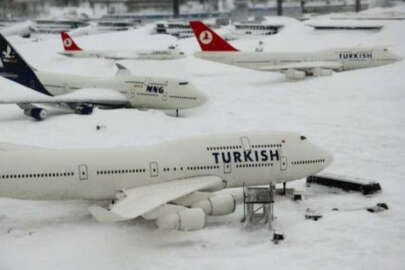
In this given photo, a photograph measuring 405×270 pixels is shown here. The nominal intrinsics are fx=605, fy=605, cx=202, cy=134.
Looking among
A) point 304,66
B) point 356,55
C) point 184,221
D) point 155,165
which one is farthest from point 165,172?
point 356,55

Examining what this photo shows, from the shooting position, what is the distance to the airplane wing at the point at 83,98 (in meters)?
49.7

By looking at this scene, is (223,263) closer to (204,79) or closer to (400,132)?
(400,132)

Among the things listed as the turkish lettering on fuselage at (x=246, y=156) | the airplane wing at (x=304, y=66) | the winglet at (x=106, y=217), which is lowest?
the airplane wing at (x=304, y=66)

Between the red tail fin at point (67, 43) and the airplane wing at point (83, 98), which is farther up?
the red tail fin at point (67, 43)

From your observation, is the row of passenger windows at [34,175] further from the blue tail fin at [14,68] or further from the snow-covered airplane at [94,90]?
the blue tail fin at [14,68]

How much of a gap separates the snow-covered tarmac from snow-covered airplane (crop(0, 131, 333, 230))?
1309mm

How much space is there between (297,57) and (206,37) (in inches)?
445

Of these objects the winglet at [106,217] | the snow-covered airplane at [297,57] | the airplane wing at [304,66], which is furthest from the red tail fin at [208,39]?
the winglet at [106,217]

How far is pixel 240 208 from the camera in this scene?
30734 mm

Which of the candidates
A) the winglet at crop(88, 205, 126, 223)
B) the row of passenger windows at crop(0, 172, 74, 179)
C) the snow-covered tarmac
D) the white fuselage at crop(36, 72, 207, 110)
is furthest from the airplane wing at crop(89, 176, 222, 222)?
the white fuselage at crop(36, 72, 207, 110)

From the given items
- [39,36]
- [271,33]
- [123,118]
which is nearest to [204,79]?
[123,118]

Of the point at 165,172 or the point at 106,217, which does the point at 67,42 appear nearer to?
the point at 165,172

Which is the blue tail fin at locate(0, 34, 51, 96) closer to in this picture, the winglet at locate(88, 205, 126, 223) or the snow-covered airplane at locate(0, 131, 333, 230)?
the snow-covered airplane at locate(0, 131, 333, 230)

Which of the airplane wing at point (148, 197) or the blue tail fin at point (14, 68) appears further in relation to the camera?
the blue tail fin at point (14, 68)
